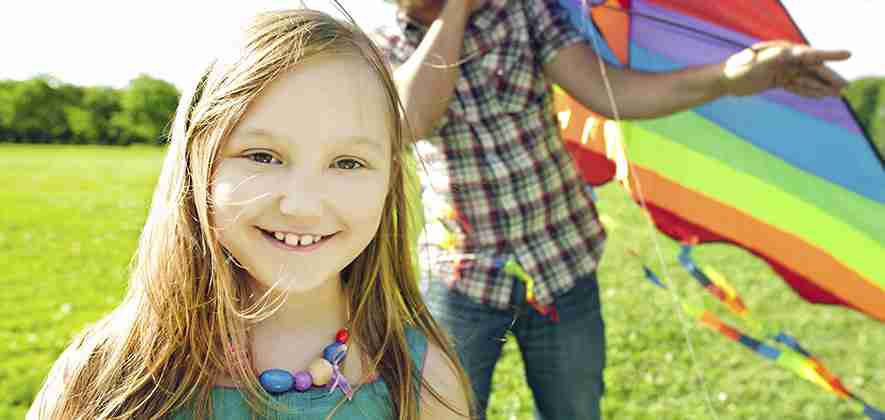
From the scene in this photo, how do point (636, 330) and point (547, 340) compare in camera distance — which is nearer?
point (547, 340)

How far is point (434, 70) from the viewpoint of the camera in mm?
2078

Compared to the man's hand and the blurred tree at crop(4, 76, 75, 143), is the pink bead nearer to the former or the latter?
the man's hand

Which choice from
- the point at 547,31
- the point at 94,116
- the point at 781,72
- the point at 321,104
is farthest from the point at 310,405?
the point at 94,116

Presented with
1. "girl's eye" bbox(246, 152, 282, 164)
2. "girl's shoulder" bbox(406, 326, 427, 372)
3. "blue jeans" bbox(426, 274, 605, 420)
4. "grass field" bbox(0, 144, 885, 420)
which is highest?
"girl's eye" bbox(246, 152, 282, 164)

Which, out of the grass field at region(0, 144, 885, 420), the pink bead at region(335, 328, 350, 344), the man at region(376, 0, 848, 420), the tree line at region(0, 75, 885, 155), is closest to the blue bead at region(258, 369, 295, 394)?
the pink bead at region(335, 328, 350, 344)

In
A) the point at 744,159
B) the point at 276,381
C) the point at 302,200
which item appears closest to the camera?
the point at 302,200

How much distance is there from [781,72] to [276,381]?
142cm

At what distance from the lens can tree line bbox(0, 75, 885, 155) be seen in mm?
27000

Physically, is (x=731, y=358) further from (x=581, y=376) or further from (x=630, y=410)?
(x=581, y=376)

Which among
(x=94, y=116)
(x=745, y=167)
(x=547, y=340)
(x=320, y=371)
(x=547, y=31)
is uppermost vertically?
(x=547, y=31)

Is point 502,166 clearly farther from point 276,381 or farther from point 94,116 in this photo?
point 94,116

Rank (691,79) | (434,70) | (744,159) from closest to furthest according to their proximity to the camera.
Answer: (434,70) → (691,79) → (744,159)

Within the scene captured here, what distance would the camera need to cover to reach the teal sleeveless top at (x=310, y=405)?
4.84 ft

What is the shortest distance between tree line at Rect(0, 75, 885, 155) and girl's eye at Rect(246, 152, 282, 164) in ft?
85.2
